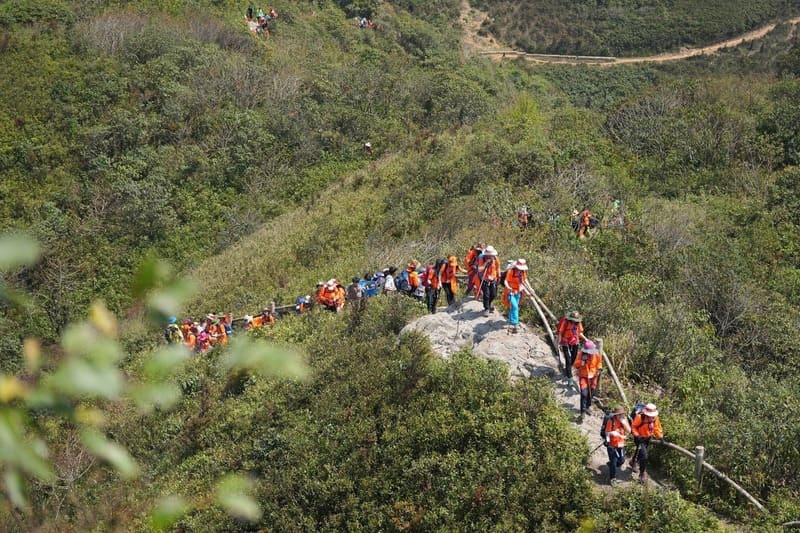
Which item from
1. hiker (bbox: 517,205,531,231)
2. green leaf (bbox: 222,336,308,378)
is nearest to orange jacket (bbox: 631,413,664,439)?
green leaf (bbox: 222,336,308,378)

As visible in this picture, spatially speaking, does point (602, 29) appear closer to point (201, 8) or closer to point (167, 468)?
point (201, 8)

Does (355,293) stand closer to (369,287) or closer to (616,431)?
(369,287)

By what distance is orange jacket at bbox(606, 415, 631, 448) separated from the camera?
8211 mm

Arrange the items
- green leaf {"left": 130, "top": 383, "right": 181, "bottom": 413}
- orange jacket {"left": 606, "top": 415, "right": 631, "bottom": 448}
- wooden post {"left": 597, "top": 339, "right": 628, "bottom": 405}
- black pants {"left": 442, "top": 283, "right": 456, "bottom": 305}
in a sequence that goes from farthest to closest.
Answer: black pants {"left": 442, "top": 283, "right": 456, "bottom": 305} → wooden post {"left": 597, "top": 339, "right": 628, "bottom": 405} → orange jacket {"left": 606, "top": 415, "right": 631, "bottom": 448} → green leaf {"left": 130, "top": 383, "right": 181, "bottom": 413}

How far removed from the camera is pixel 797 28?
59.2 metres

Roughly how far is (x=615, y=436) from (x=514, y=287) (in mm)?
3569

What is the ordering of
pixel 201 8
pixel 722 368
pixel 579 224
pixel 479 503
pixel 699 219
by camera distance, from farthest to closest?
1. pixel 201 8
2. pixel 699 219
3. pixel 579 224
4. pixel 722 368
5. pixel 479 503

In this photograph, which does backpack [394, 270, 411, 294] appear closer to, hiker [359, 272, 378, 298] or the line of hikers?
hiker [359, 272, 378, 298]

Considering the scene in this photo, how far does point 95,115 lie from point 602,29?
4865 centimetres

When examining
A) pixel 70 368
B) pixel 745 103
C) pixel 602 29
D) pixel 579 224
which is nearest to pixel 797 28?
pixel 602 29

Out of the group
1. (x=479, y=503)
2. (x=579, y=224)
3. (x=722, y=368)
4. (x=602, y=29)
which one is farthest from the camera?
(x=602, y=29)

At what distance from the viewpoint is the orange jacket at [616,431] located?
8.21 m

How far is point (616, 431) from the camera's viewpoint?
27.0ft

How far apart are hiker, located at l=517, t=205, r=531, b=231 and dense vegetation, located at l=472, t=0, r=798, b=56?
46999 mm
